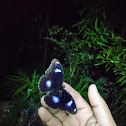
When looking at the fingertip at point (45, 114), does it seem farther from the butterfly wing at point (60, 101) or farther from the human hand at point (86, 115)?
the butterfly wing at point (60, 101)

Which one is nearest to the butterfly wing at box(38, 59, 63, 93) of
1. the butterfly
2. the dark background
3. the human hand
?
the butterfly

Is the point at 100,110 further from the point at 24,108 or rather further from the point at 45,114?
the point at 24,108

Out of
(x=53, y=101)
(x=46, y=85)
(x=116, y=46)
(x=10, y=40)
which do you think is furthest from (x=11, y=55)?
(x=116, y=46)

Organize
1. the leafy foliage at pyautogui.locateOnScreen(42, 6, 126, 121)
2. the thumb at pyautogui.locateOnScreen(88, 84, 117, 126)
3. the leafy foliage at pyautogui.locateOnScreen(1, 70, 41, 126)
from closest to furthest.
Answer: the thumb at pyautogui.locateOnScreen(88, 84, 117, 126), the leafy foliage at pyautogui.locateOnScreen(42, 6, 126, 121), the leafy foliage at pyautogui.locateOnScreen(1, 70, 41, 126)

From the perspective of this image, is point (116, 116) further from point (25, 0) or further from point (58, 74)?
point (25, 0)

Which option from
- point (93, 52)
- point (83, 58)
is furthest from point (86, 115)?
point (93, 52)

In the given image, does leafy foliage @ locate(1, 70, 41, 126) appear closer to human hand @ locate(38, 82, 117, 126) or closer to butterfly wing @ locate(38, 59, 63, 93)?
human hand @ locate(38, 82, 117, 126)
